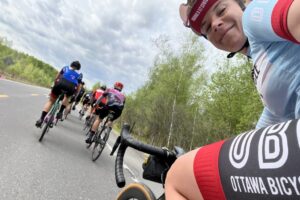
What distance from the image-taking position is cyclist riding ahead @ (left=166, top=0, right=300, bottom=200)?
3.95ft

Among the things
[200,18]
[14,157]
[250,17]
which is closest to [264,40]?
[250,17]

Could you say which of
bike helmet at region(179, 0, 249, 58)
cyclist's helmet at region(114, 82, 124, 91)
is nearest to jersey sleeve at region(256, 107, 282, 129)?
bike helmet at region(179, 0, 249, 58)

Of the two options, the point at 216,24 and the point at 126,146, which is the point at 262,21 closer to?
the point at 216,24

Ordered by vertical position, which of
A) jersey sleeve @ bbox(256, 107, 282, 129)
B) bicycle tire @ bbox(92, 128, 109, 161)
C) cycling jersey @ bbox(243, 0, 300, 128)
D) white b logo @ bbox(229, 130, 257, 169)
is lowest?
bicycle tire @ bbox(92, 128, 109, 161)

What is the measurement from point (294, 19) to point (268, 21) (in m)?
0.14

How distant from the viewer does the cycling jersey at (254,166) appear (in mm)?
1184

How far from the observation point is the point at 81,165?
784cm

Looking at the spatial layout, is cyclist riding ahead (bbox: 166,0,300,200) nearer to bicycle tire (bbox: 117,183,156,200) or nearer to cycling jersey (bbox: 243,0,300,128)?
cycling jersey (bbox: 243,0,300,128)

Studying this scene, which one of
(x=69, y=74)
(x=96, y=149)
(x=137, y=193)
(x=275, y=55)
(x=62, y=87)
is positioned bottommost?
(x=96, y=149)

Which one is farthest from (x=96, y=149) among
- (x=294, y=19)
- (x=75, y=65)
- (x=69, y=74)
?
(x=294, y=19)

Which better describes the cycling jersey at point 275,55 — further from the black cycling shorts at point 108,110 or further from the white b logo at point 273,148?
the black cycling shorts at point 108,110

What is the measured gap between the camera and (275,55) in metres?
1.48

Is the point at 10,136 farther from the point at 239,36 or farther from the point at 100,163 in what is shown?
the point at 239,36

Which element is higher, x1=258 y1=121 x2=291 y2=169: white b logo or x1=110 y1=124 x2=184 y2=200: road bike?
x1=258 y1=121 x2=291 y2=169: white b logo
